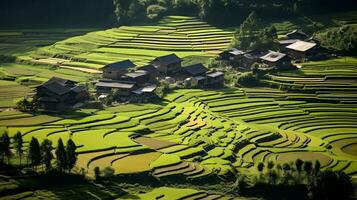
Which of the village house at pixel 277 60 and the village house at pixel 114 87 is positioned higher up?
the village house at pixel 277 60

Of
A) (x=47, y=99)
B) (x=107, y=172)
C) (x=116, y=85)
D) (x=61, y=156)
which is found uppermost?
(x=47, y=99)

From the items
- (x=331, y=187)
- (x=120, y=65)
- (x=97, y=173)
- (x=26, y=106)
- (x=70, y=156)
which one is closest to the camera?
(x=331, y=187)

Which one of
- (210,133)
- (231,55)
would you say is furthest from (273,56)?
(210,133)

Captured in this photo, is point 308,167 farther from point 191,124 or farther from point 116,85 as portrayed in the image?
point 116,85

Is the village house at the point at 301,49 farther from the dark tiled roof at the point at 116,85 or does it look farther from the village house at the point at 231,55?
the dark tiled roof at the point at 116,85

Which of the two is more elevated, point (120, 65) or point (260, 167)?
point (120, 65)

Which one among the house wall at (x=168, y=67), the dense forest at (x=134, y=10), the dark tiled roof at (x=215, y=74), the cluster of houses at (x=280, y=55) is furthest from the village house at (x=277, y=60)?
the dense forest at (x=134, y=10)

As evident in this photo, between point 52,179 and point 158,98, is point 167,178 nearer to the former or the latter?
point 52,179

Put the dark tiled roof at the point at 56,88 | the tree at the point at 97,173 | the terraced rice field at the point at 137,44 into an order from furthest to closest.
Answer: the terraced rice field at the point at 137,44, the dark tiled roof at the point at 56,88, the tree at the point at 97,173
